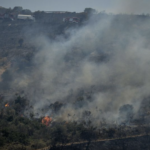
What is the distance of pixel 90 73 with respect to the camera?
3388 centimetres

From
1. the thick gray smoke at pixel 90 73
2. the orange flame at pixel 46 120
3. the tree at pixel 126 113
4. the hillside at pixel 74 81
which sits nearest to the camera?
the hillside at pixel 74 81

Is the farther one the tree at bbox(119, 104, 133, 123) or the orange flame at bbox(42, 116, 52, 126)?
the orange flame at bbox(42, 116, 52, 126)

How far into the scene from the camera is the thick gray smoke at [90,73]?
26203mm

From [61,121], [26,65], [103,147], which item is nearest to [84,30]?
[26,65]

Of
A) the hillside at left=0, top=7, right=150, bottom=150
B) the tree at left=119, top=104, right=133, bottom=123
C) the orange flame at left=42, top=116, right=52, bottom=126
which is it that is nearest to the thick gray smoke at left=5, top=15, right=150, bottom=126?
the hillside at left=0, top=7, right=150, bottom=150

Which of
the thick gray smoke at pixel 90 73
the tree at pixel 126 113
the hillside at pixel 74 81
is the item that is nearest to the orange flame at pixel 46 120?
the hillside at pixel 74 81

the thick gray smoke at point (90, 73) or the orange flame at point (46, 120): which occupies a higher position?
the thick gray smoke at point (90, 73)

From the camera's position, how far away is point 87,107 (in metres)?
25.8

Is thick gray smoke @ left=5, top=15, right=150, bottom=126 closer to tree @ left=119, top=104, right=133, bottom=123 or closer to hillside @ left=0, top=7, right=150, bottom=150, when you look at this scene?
hillside @ left=0, top=7, right=150, bottom=150

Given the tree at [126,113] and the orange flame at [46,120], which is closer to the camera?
the tree at [126,113]

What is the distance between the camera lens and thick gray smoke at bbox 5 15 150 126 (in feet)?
86.0

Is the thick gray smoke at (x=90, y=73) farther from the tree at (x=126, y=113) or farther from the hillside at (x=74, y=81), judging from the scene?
the tree at (x=126, y=113)

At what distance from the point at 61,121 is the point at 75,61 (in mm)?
15962

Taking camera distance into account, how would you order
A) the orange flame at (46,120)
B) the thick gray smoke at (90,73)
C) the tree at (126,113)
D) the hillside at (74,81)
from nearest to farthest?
the hillside at (74,81)
the tree at (126,113)
the orange flame at (46,120)
the thick gray smoke at (90,73)
